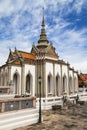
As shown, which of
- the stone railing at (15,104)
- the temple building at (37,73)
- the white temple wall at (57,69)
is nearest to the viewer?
the stone railing at (15,104)

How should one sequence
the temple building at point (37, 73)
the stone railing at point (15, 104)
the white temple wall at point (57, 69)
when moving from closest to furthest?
the stone railing at point (15, 104) < the temple building at point (37, 73) < the white temple wall at point (57, 69)

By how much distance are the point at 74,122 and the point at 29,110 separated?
5.31 metres

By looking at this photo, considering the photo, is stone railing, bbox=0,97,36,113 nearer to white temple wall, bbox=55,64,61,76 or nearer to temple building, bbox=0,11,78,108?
temple building, bbox=0,11,78,108

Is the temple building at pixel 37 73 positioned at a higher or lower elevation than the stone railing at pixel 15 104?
higher

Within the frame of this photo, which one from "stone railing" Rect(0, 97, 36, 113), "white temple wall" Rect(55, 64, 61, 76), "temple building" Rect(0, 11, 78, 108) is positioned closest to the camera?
"stone railing" Rect(0, 97, 36, 113)

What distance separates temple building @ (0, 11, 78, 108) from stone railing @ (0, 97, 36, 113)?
11.5 metres

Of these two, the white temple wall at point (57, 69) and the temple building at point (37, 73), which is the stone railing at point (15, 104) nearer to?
the temple building at point (37, 73)

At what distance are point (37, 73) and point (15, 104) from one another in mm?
20029

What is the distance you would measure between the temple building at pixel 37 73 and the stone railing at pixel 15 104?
11.5 m

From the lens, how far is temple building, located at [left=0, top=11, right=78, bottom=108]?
3628cm

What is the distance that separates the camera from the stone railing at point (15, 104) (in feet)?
59.8

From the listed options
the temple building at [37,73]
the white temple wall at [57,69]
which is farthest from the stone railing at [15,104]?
the white temple wall at [57,69]

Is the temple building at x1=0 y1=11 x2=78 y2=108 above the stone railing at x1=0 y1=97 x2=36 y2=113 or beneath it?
above

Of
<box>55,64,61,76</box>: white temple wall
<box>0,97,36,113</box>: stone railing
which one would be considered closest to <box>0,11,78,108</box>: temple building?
<box>55,64,61,76</box>: white temple wall
